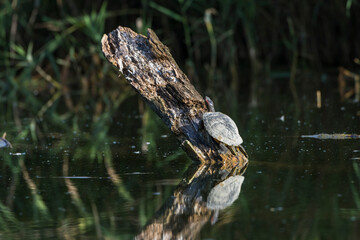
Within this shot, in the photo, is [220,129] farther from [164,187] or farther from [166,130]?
[166,130]

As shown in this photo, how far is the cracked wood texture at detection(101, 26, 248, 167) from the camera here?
3.20 meters

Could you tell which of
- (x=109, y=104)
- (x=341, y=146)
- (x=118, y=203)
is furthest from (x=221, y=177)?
(x=109, y=104)

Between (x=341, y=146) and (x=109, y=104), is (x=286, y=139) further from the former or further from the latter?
(x=109, y=104)

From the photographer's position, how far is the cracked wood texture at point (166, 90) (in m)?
3.20

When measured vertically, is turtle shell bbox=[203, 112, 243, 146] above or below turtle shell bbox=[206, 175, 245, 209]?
above

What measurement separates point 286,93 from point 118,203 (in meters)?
4.11

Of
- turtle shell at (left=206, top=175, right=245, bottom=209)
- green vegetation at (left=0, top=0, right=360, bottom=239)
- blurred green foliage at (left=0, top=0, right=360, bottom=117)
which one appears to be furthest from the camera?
blurred green foliage at (left=0, top=0, right=360, bottom=117)

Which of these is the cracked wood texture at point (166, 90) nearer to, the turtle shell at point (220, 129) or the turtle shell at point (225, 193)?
the turtle shell at point (220, 129)

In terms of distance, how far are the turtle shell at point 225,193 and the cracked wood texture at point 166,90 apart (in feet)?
1.07

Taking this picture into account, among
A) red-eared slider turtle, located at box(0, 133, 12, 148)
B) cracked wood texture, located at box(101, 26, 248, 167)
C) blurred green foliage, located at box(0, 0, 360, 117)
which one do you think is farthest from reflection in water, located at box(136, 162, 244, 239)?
blurred green foliage, located at box(0, 0, 360, 117)

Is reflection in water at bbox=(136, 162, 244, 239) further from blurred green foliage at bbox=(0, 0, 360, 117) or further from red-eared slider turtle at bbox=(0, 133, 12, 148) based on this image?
blurred green foliage at bbox=(0, 0, 360, 117)

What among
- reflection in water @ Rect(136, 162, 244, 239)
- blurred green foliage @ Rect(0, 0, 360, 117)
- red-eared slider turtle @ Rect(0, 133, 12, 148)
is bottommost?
reflection in water @ Rect(136, 162, 244, 239)

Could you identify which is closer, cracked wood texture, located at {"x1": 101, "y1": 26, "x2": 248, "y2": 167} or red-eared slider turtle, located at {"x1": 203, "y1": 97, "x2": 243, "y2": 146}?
red-eared slider turtle, located at {"x1": 203, "y1": 97, "x2": 243, "y2": 146}

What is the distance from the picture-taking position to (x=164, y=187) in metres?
2.77
